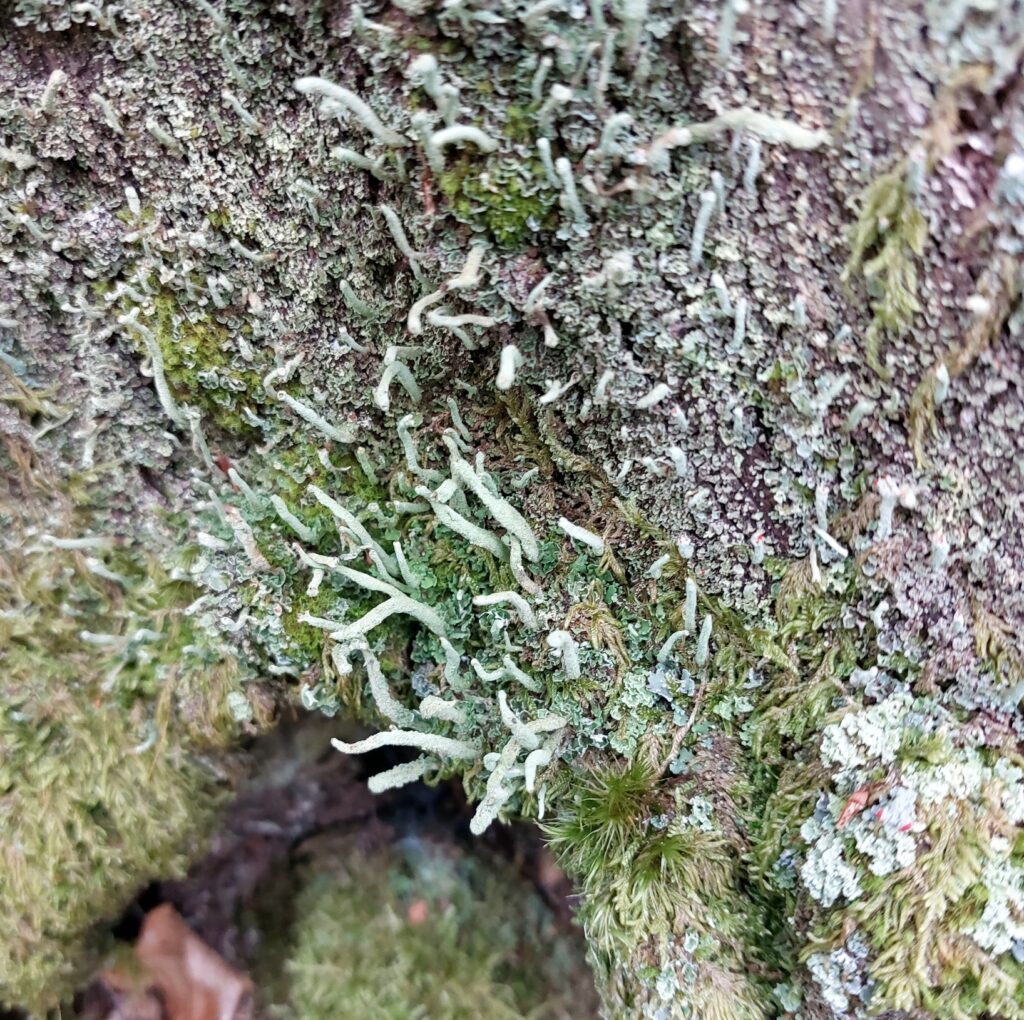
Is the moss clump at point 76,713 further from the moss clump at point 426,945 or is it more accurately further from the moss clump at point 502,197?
the moss clump at point 502,197

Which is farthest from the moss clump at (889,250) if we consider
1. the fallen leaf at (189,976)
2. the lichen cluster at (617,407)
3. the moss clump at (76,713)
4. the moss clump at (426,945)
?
the fallen leaf at (189,976)

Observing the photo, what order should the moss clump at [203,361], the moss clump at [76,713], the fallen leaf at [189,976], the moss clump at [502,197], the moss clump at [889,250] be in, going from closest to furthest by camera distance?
1. the moss clump at [889,250]
2. the moss clump at [502,197]
3. the moss clump at [203,361]
4. the moss clump at [76,713]
5. the fallen leaf at [189,976]

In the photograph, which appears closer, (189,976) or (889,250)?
(889,250)

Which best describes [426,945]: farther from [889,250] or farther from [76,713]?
[889,250]

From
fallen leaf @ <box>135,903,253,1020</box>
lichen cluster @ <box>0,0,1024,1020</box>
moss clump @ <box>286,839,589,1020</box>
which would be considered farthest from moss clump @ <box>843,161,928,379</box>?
fallen leaf @ <box>135,903,253,1020</box>

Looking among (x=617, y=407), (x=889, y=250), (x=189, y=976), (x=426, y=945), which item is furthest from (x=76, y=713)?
(x=889, y=250)

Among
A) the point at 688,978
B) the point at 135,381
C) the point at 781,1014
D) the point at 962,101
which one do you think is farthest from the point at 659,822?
the point at 135,381
